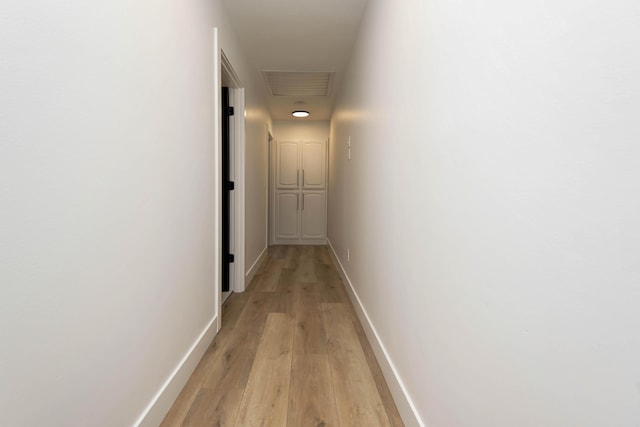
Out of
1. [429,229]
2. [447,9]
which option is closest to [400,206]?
[429,229]

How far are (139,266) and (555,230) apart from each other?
1.34 m

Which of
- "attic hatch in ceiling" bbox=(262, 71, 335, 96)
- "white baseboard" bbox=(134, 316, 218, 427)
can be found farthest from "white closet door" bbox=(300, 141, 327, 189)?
"white baseboard" bbox=(134, 316, 218, 427)

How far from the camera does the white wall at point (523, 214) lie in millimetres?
546

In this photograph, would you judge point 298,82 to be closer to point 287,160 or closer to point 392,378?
point 287,160

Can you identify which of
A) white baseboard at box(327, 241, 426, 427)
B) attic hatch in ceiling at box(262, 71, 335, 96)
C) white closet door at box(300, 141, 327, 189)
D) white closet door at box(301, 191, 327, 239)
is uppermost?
attic hatch in ceiling at box(262, 71, 335, 96)

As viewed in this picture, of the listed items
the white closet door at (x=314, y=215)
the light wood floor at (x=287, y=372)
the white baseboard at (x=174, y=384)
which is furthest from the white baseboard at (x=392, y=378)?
the white closet door at (x=314, y=215)

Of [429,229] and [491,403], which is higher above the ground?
[429,229]

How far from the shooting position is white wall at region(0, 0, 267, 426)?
32.4 inches

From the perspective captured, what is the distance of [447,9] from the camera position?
1186mm

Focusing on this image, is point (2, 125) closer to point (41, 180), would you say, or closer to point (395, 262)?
point (41, 180)

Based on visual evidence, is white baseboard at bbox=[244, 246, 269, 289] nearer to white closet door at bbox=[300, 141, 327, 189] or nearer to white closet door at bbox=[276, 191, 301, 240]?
white closet door at bbox=[276, 191, 301, 240]

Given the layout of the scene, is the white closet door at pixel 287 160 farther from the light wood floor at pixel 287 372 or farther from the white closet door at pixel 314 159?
the light wood floor at pixel 287 372

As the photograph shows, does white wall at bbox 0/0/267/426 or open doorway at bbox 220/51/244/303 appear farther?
open doorway at bbox 220/51/244/303

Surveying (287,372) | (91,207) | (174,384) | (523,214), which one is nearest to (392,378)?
(287,372)
